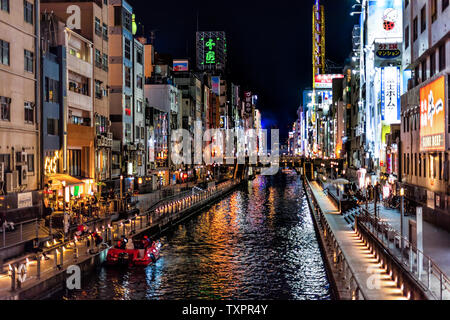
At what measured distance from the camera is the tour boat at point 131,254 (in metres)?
30.9

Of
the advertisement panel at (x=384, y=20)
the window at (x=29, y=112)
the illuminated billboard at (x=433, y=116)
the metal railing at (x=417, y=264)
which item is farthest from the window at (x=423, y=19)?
the advertisement panel at (x=384, y=20)

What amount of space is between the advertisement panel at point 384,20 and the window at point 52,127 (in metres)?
54.4

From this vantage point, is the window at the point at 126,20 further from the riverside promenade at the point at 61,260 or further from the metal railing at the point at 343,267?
the metal railing at the point at 343,267

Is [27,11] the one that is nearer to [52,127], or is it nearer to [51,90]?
[51,90]

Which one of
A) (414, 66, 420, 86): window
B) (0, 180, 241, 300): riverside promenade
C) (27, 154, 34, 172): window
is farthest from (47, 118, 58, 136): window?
(414, 66, 420, 86): window

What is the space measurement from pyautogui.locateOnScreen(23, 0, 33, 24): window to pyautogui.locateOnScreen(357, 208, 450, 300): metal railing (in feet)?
94.6

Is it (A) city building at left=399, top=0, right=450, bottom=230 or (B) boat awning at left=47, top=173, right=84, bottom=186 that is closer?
(A) city building at left=399, top=0, right=450, bottom=230

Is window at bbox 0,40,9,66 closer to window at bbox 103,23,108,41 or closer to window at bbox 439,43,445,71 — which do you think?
window at bbox 103,23,108,41

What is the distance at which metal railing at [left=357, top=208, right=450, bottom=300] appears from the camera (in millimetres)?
16891

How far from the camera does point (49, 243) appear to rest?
29.7 m

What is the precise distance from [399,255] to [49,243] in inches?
737

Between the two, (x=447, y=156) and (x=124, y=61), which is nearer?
(x=447, y=156)

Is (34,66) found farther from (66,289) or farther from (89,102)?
(66,289)

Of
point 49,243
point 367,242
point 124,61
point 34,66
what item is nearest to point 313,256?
point 367,242
